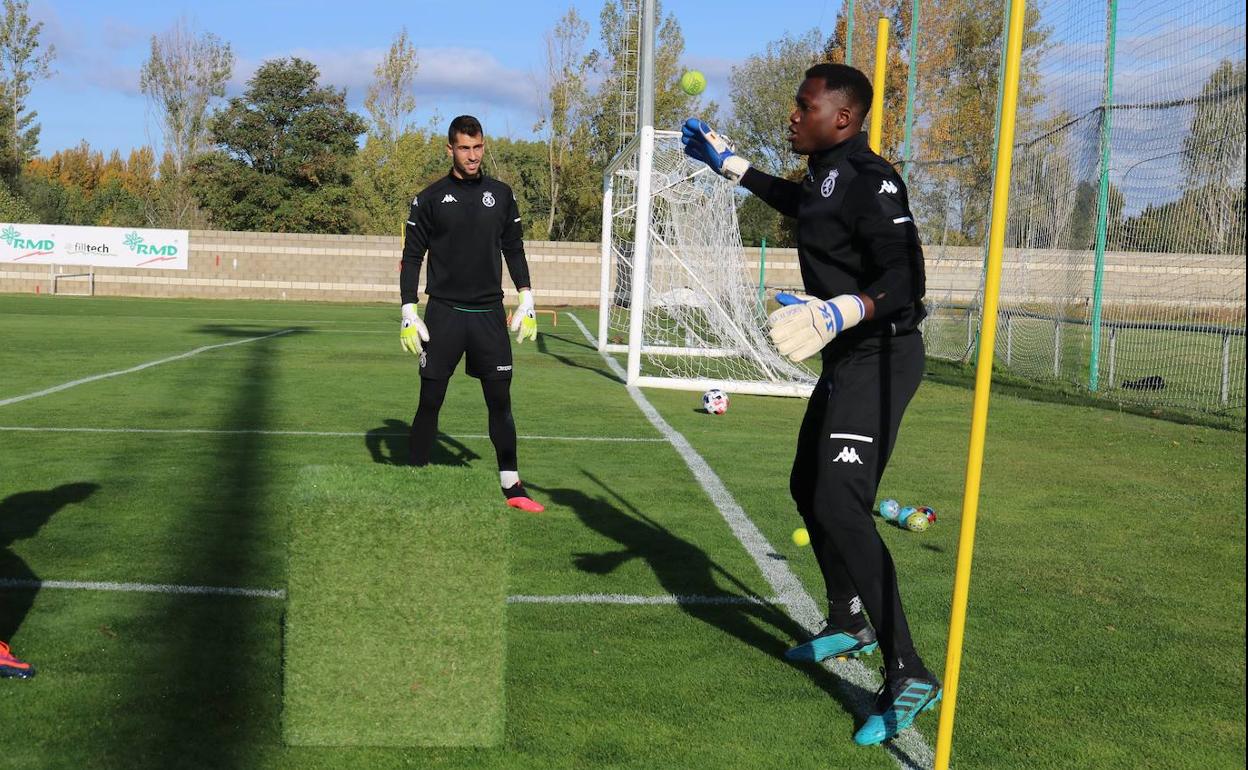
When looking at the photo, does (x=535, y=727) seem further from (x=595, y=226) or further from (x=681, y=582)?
(x=595, y=226)

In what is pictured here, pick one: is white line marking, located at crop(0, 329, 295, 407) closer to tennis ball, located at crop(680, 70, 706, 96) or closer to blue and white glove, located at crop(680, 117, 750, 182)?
tennis ball, located at crop(680, 70, 706, 96)

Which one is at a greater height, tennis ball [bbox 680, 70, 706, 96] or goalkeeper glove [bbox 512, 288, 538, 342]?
tennis ball [bbox 680, 70, 706, 96]

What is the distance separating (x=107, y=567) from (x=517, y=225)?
3192 millimetres

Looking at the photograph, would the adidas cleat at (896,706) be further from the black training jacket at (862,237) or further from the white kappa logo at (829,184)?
the white kappa logo at (829,184)

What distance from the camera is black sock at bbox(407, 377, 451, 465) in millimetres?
7039

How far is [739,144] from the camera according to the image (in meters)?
60.6

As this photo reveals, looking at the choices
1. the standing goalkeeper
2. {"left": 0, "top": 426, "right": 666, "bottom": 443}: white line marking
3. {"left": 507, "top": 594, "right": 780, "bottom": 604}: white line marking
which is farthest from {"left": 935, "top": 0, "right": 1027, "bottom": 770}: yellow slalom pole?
{"left": 0, "top": 426, "right": 666, "bottom": 443}: white line marking

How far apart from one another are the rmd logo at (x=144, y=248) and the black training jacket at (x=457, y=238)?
35377mm

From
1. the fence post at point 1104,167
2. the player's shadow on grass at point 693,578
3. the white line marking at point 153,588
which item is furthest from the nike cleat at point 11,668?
the fence post at point 1104,167

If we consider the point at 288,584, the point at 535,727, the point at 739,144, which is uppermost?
the point at 739,144

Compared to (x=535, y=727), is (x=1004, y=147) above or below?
above

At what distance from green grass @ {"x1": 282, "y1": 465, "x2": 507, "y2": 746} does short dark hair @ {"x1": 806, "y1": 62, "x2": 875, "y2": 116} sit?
6.17 feet

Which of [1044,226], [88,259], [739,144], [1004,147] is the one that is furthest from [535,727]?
[739,144]

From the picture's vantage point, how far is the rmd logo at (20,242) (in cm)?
3866
